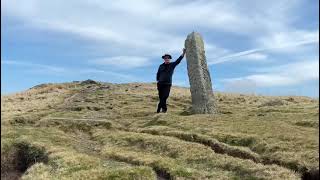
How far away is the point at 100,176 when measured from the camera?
19.5 meters

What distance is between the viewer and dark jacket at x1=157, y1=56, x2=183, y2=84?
3953 centimetres

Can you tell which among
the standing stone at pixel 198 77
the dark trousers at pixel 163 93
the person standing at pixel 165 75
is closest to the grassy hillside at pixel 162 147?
the dark trousers at pixel 163 93

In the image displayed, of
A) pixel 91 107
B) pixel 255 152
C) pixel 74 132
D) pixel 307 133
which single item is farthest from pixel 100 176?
pixel 91 107

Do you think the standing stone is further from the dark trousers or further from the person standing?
the dark trousers

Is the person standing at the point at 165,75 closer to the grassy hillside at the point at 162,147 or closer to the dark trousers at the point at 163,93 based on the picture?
the dark trousers at the point at 163,93

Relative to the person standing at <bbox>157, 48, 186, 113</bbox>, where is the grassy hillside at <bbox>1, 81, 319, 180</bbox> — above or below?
below

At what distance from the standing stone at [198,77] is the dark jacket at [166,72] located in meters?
1.46

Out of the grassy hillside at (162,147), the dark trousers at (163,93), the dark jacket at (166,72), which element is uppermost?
the dark jacket at (166,72)

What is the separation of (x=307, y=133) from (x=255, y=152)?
3846 millimetres

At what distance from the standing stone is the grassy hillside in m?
4.08

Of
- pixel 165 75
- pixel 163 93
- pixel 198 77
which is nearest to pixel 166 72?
pixel 165 75

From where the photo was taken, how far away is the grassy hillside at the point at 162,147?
20125mm

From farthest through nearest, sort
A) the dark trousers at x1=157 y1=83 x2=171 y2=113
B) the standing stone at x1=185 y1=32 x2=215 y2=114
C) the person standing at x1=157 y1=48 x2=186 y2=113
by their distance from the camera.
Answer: the dark trousers at x1=157 y1=83 x2=171 y2=113, the standing stone at x1=185 y1=32 x2=215 y2=114, the person standing at x1=157 y1=48 x2=186 y2=113

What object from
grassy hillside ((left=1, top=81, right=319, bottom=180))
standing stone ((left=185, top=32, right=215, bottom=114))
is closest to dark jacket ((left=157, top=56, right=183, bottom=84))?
standing stone ((left=185, top=32, right=215, bottom=114))
